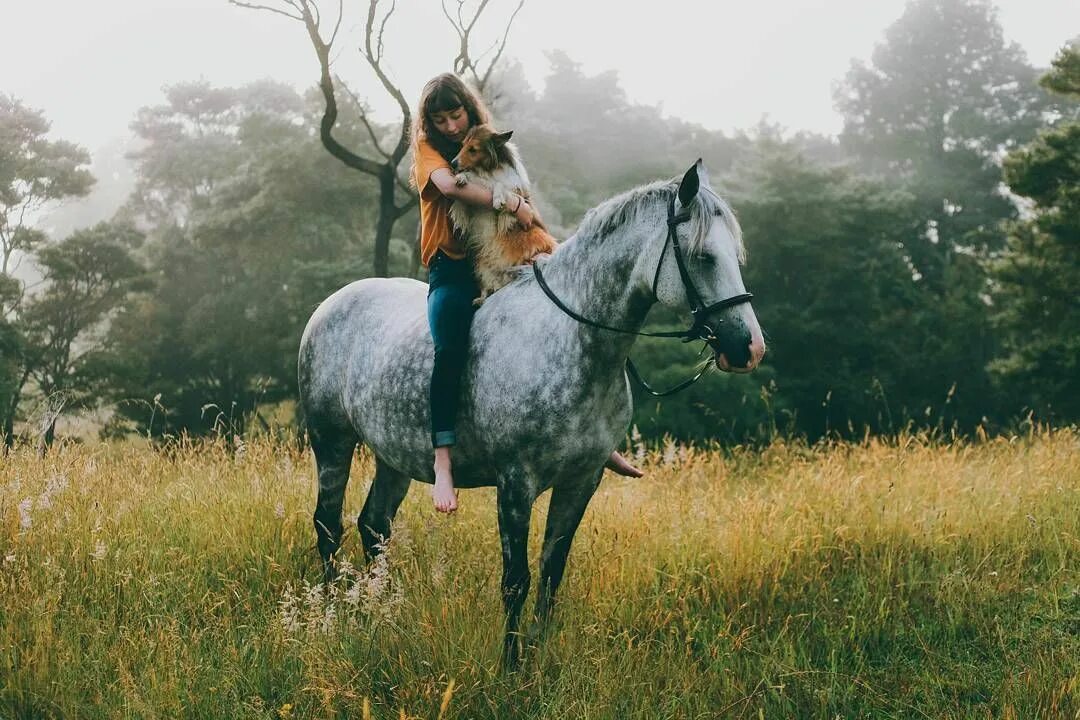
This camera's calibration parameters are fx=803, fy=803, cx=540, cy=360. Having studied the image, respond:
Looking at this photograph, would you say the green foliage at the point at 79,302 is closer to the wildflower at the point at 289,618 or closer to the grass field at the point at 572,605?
the grass field at the point at 572,605

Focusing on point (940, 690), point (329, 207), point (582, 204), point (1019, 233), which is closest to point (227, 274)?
point (329, 207)

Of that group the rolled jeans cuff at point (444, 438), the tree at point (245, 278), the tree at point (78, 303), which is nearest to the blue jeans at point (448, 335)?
the rolled jeans cuff at point (444, 438)

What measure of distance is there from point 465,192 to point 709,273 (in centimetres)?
107

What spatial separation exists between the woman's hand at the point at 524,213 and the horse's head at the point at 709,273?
2.33 ft

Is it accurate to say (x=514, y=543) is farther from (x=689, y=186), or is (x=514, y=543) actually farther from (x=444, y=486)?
(x=689, y=186)

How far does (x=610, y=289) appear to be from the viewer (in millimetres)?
3131

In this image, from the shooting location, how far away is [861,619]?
377 cm

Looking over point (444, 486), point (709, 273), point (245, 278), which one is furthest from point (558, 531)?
point (245, 278)

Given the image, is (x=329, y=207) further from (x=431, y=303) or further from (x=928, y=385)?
(x=431, y=303)

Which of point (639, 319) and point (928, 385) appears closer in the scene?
point (639, 319)

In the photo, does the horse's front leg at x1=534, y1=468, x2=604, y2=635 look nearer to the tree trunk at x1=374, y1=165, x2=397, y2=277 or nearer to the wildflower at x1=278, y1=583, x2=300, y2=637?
the wildflower at x1=278, y1=583, x2=300, y2=637

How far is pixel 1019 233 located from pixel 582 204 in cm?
1237

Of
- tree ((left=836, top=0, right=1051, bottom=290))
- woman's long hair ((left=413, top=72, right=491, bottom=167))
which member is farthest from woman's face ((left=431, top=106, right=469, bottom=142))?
tree ((left=836, top=0, right=1051, bottom=290))

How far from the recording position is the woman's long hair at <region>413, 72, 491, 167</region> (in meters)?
3.46
